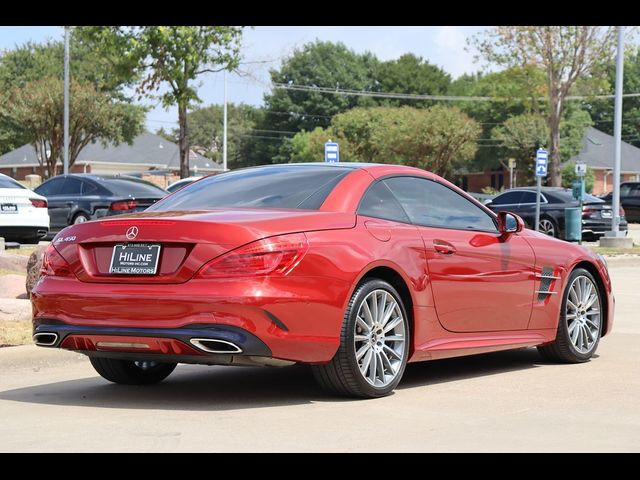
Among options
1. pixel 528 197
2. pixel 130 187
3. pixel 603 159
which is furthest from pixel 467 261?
pixel 603 159

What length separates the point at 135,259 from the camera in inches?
277

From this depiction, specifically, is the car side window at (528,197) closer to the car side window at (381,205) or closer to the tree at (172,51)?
the tree at (172,51)

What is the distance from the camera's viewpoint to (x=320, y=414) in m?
6.84

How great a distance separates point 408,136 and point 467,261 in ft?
194

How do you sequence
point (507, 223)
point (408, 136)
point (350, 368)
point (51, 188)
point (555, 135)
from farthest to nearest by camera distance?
point (408, 136) → point (555, 135) → point (51, 188) → point (507, 223) → point (350, 368)

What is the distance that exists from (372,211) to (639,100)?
358ft

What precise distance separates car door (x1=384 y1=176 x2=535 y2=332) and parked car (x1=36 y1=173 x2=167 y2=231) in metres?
15.7

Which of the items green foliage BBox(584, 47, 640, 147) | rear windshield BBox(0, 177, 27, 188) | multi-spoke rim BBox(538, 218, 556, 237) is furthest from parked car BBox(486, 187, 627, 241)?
green foliage BBox(584, 47, 640, 147)

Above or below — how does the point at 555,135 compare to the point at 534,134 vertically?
below

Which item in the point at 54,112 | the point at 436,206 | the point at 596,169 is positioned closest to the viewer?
the point at 436,206

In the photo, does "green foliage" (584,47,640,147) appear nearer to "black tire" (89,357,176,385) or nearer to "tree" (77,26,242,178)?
"tree" (77,26,242,178)

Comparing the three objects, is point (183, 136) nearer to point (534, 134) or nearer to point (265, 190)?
point (265, 190)

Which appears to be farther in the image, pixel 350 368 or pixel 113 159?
pixel 113 159

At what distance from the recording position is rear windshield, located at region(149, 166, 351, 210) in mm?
7695
